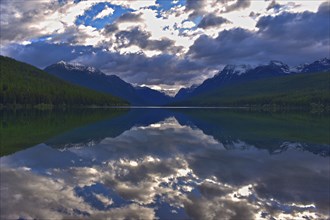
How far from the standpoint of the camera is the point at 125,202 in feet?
61.6

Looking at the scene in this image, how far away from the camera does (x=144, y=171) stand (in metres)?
27.9

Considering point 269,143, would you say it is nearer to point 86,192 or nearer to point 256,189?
point 256,189

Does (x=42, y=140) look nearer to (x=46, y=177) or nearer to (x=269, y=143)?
(x=46, y=177)

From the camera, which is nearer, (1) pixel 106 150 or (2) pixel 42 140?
(1) pixel 106 150

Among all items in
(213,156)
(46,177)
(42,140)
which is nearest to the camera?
(46,177)

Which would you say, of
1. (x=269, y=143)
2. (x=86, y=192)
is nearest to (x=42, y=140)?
(x=86, y=192)

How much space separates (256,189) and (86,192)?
10.8 m

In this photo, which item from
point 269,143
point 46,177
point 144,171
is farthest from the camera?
point 269,143

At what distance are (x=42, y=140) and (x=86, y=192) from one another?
89.8 feet

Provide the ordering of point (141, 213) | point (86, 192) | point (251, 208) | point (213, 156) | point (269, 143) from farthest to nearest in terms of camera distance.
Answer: point (269, 143)
point (213, 156)
point (86, 192)
point (251, 208)
point (141, 213)

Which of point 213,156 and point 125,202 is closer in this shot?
point 125,202

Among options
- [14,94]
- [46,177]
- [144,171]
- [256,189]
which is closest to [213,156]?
[144,171]

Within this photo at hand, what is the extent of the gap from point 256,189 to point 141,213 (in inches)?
360

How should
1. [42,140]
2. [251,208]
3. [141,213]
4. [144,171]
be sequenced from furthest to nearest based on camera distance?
1. [42,140]
2. [144,171]
3. [251,208]
4. [141,213]
